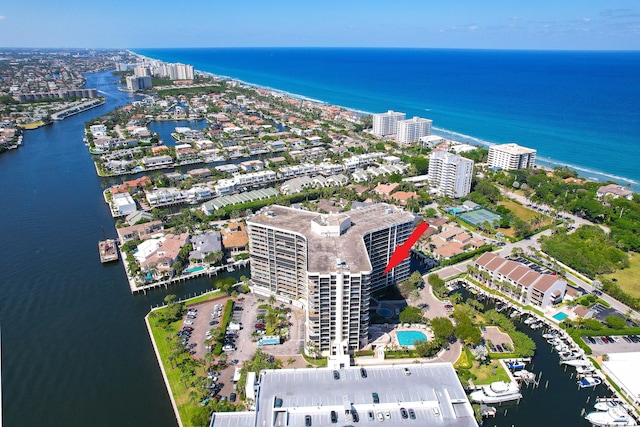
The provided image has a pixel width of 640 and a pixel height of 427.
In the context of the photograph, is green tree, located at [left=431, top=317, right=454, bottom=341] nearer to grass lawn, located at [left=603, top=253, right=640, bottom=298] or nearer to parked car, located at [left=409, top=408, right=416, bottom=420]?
parked car, located at [left=409, top=408, right=416, bottom=420]

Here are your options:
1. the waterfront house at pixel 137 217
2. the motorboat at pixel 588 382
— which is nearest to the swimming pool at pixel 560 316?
the motorboat at pixel 588 382

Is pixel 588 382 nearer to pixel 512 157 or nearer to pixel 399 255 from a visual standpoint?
pixel 399 255

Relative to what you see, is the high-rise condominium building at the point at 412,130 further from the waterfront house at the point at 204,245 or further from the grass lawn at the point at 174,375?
the grass lawn at the point at 174,375

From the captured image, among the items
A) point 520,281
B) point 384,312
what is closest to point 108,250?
point 384,312

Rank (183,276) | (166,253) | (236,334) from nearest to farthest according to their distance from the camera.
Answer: (236,334) < (183,276) < (166,253)

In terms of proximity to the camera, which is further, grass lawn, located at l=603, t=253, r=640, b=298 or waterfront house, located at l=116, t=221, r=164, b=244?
waterfront house, located at l=116, t=221, r=164, b=244

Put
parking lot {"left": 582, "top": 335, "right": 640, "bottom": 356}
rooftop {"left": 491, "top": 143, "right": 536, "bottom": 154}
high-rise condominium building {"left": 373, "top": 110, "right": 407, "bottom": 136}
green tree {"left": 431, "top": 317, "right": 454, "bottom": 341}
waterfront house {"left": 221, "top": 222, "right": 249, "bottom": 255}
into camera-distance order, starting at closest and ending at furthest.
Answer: green tree {"left": 431, "top": 317, "right": 454, "bottom": 341}, parking lot {"left": 582, "top": 335, "right": 640, "bottom": 356}, waterfront house {"left": 221, "top": 222, "right": 249, "bottom": 255}, rooftop {"left": 491, "top": 143, "right": 536, "bottom": 154}, high-rise condominium building {"left": 373, "top": 110, "right": 407, "bottom": 136}

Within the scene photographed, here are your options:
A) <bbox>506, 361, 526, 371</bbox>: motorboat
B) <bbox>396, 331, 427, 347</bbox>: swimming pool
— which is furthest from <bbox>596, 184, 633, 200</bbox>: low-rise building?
<bbox>396, 331, 427, 347</bbox>: swimming pool

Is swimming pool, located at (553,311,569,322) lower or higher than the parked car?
lower
